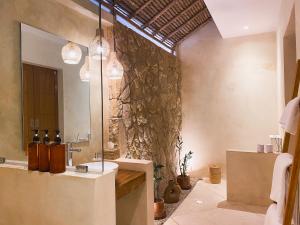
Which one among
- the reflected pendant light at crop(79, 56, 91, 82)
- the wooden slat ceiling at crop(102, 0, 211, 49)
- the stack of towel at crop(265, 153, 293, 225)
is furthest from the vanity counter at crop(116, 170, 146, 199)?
the wooden slat ceiling at crop(102, 0, 211, 49)

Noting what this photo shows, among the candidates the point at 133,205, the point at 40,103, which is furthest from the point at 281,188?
the point at 40,103

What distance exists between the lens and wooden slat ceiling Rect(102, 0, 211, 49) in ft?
10.5

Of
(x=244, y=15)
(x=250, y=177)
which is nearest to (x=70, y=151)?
(x=250, y=177)

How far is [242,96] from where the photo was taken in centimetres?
469

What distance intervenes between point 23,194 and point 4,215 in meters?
0.24

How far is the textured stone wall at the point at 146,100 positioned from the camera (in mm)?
2961

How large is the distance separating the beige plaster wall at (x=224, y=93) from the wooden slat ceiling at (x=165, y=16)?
13.3 inches

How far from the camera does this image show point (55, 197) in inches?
55.5

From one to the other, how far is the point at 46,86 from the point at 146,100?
1.88 metres

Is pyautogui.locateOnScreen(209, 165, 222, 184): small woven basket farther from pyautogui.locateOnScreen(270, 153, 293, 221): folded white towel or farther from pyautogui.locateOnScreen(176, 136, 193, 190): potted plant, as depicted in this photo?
pyautogui.locateOnScreen(270, 153, 293, 221): folded white towel

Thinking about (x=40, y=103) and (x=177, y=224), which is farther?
(x=177, y=224)

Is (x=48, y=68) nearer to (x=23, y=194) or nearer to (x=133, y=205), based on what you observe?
(x=23, y=194)

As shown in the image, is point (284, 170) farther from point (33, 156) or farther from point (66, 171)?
point (33, 156)

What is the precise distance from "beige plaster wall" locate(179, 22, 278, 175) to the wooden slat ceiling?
34 centimetres
